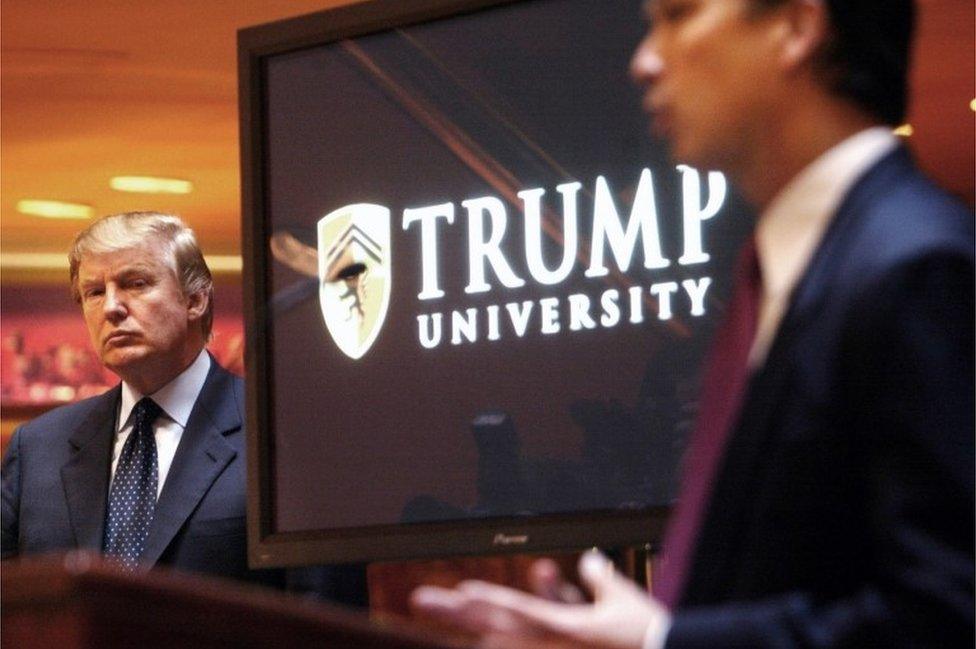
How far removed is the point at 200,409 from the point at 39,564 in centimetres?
201

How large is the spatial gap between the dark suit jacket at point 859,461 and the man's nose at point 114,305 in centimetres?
217

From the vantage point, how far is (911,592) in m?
1.02

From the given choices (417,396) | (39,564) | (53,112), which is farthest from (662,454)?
(53,112)

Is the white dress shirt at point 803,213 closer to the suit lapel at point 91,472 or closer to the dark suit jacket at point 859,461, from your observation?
the dark suit jacket at point 859,461

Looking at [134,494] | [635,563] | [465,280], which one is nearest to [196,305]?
[134,494]

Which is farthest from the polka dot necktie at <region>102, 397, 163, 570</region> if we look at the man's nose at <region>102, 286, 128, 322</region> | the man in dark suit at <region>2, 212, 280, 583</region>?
the man's nose at <region>102, 286, 128, 322</region>

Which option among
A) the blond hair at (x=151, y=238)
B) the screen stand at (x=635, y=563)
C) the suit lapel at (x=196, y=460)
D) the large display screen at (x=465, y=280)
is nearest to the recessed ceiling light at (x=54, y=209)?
the blond hair at (x=151, y=238)

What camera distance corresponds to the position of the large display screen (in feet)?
7.45

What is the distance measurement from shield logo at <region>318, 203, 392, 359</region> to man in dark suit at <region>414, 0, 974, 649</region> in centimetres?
128

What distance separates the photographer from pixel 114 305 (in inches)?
124

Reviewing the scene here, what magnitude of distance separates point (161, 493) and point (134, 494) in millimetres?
68

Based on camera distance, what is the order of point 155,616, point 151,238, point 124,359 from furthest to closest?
point 151,238 → point 124,359 → point 155,616

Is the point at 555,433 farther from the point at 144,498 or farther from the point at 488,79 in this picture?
the point at 144,498

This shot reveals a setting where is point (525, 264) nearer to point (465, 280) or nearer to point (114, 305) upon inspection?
point (465, 280)
